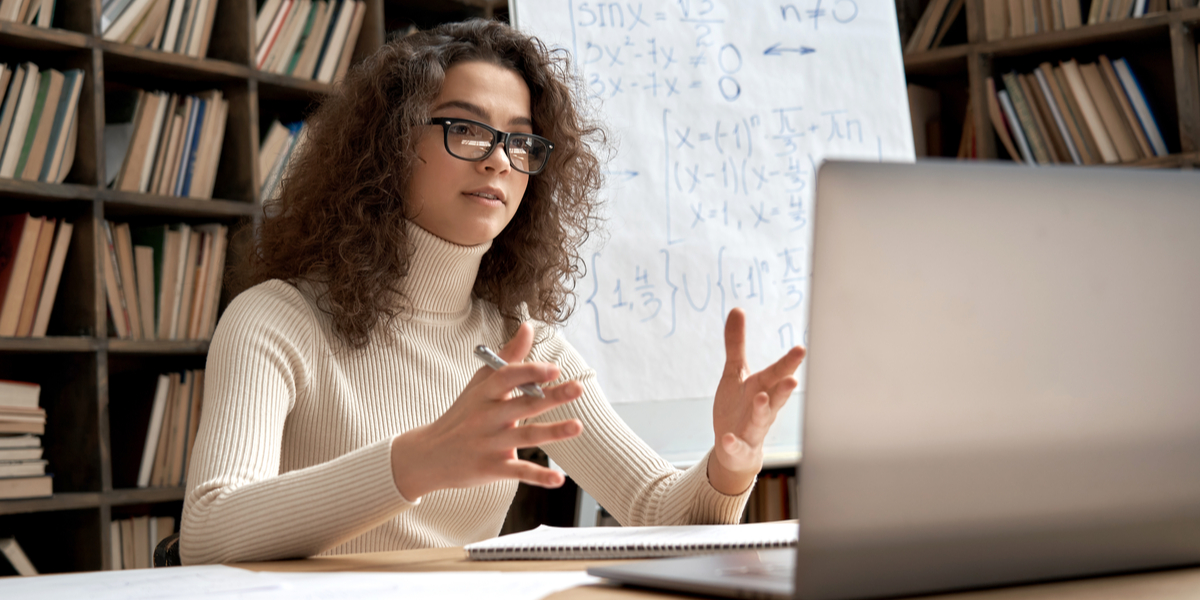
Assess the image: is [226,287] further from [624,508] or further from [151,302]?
[624,508]

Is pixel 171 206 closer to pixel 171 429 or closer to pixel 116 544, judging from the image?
pixel 171 429

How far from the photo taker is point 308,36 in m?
2.43

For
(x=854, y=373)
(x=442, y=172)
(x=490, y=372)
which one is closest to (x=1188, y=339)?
(x=854, y=373)

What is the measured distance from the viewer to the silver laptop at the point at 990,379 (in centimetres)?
45

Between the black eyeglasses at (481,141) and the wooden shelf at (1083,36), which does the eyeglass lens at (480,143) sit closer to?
the black eyeglasses at (481,141)

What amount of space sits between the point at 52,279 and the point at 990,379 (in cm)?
199

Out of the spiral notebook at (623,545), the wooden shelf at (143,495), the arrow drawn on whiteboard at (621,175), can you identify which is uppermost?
the arrow drawn on whiteboard at (621,175)

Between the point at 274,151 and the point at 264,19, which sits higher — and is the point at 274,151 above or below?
below

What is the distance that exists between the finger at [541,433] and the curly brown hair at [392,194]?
53 cm

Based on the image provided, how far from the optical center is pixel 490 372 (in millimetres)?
711

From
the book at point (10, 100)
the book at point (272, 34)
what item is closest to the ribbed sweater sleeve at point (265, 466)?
the book at point (10, 100)

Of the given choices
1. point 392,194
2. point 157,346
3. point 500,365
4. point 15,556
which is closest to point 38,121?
point 157,346

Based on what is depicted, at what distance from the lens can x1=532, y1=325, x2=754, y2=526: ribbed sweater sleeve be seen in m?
1.08

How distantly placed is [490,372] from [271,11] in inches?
75.8
